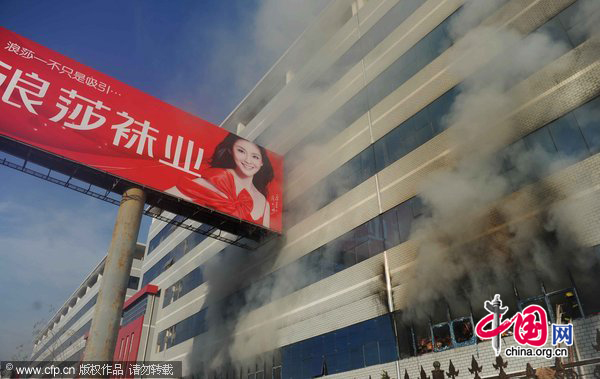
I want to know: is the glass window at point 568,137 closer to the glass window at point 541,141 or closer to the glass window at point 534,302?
the glass window at point 541,141

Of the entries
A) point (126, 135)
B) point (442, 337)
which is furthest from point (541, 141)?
point (126, 135)

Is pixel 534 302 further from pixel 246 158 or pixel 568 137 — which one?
pixel 246 158

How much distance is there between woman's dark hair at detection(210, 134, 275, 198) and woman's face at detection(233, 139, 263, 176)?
152 mm

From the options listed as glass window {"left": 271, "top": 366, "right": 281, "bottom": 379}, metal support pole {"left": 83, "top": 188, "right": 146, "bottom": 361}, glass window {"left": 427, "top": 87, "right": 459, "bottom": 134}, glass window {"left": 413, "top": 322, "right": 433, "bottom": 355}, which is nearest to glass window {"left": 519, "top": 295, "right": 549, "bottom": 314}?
glass window {"left": 413, "top": 322, "right": 433, "bottom": 355}

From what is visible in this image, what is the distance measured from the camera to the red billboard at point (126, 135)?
12.3 meters

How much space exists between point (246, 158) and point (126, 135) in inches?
181

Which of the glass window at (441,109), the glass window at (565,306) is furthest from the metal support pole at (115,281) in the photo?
the glass window at (565,306)

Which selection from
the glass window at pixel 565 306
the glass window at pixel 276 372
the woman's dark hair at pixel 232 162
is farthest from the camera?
the woman's dark hair at pixel 232 162

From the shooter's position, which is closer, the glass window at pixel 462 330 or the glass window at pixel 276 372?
the glass window at pixel 462 330

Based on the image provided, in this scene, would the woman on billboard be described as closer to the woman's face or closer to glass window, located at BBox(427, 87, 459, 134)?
the woman's face

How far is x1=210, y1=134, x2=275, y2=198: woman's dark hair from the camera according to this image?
1562 centimetres

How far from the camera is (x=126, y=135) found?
13.6 meters

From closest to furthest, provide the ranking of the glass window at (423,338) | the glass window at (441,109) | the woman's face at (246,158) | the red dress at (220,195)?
the glass window at (423,338), the glass window at (441,109), the red dress at (220,195), the woman's face at (246,158)

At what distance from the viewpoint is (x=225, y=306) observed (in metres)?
17.8
